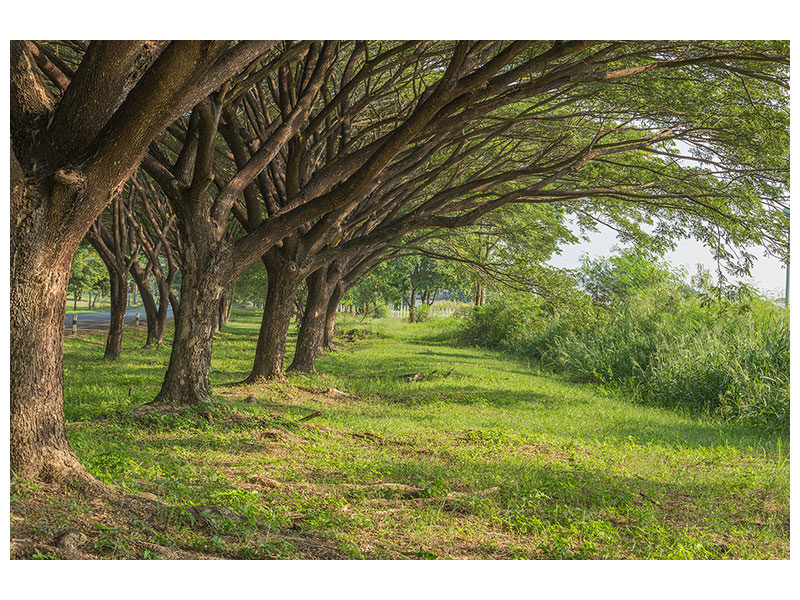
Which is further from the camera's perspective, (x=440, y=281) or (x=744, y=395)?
(x=440, y=281)

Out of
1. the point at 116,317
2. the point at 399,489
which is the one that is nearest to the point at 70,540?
the point at 399,489

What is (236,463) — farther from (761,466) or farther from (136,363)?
(136,363)

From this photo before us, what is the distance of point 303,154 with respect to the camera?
13.0m

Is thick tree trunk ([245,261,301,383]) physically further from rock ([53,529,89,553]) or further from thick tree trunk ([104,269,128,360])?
rock ([53,529,89,553])

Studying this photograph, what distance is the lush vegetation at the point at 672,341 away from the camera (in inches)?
478

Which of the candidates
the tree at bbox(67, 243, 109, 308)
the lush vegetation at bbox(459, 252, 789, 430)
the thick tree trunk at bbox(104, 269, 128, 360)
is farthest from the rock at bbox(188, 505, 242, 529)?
the tree at bbox(67, 243, 109, 308)

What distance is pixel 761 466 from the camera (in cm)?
852

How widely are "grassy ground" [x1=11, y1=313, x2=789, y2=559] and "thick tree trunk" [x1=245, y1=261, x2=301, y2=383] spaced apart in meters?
0.64

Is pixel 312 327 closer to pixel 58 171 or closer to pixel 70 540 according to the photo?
pixel 58 171

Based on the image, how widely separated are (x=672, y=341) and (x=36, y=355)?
14053 mm

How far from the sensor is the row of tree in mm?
5016
